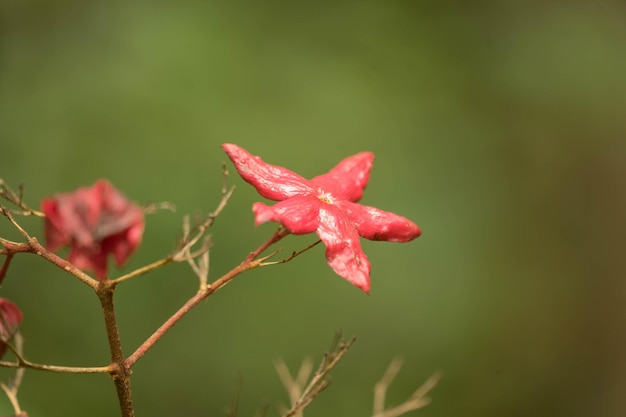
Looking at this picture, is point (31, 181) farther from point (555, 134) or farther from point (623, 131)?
point (623, 131)

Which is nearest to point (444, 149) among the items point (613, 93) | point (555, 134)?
point (555, 134)

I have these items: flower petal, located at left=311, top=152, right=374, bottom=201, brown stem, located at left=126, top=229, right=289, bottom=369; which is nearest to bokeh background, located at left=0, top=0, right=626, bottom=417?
flower petal, located at left=311, top=152, right=374, bottom=201

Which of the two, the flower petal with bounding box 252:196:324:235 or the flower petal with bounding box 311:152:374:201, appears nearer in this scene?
the flower petal with bounding box 252:196:324:235

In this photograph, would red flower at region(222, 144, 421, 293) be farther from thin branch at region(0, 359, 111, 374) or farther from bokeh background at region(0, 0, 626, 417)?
bokeh background at region(0, 0, 626, 417)

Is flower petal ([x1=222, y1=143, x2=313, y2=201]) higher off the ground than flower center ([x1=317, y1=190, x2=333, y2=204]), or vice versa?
flower petal ([x1=222, y1=143, x2=313, y2=201])

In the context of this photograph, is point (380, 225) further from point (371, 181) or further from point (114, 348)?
point (371, 181)

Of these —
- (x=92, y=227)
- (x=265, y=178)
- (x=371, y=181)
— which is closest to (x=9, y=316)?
(x=92, y=227)
